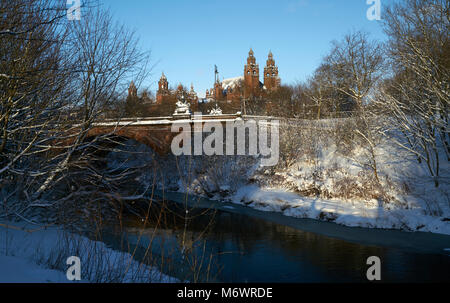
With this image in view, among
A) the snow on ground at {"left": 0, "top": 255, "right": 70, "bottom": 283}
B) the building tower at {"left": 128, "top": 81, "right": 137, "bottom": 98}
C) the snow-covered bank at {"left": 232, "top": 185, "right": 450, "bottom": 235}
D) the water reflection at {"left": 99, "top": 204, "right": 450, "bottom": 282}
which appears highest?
the building tower at {"left": 128, "top": 81, "right": 137, "bottom": 98}

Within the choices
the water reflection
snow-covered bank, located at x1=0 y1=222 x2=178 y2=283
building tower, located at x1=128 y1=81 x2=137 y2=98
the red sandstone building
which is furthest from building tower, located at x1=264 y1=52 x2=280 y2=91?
snow-covered bank, located at x1=0 y1=222 x2=178 y2=283

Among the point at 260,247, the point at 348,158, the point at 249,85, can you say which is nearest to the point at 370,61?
the point at 348,158

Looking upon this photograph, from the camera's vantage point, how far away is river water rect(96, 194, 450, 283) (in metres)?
8.32

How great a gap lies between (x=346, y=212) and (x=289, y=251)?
5.52 m

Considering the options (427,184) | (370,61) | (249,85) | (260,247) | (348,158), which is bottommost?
(260,247)

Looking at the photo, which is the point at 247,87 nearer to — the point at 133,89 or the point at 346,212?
the point at 346,212

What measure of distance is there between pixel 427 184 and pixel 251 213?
8589mm

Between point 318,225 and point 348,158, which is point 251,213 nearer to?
point 318,225

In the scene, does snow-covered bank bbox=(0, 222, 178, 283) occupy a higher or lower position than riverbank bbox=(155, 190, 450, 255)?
higher

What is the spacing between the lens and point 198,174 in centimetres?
2367

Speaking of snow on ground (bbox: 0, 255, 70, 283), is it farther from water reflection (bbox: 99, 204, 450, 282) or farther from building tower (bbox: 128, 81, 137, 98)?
building tower (bbox: 128, 81, 137, 98)

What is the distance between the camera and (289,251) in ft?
34.7

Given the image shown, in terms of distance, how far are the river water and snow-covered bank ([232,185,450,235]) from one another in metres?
0.59

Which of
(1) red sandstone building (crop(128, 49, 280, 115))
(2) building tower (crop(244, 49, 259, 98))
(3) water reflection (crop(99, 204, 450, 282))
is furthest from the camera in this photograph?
(2) building tower (crop(244, 49, 259, 98))
